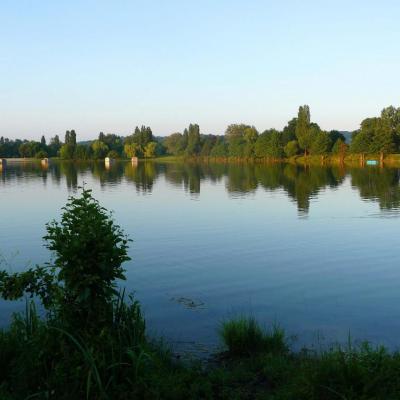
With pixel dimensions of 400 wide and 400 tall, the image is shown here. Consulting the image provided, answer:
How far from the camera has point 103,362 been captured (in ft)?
31.7

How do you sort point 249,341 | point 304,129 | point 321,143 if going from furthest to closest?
point 304,129 → point 321,143 → point 249,341

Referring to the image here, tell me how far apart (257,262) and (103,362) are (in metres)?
18.5

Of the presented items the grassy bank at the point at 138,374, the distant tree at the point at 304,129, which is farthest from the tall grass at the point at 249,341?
the distant tree at the point at 304,129

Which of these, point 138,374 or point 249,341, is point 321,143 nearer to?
point 249,341

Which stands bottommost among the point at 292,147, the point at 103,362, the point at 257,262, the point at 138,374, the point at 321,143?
the point at 257,262

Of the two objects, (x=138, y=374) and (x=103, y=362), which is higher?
(x=103, y=362)

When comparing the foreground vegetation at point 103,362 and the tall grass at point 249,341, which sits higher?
the foreground vegetation at point 103,362

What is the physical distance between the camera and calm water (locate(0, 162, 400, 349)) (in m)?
17.4

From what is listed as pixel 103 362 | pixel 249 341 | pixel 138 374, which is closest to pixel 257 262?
pixel 249 341

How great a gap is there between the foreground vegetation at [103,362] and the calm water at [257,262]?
13.5 feet

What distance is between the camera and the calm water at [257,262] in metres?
17.4

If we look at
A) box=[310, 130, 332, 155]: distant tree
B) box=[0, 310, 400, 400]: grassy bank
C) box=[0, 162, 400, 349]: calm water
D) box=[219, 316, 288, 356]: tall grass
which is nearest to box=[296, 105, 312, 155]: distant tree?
box=[310, 130, 332, 155]: distant tree

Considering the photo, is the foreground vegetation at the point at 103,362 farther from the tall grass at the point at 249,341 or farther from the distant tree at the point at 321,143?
the distant tree at the point at 321,143

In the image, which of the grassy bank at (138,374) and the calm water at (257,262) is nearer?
the grassy bank at (138,374)
